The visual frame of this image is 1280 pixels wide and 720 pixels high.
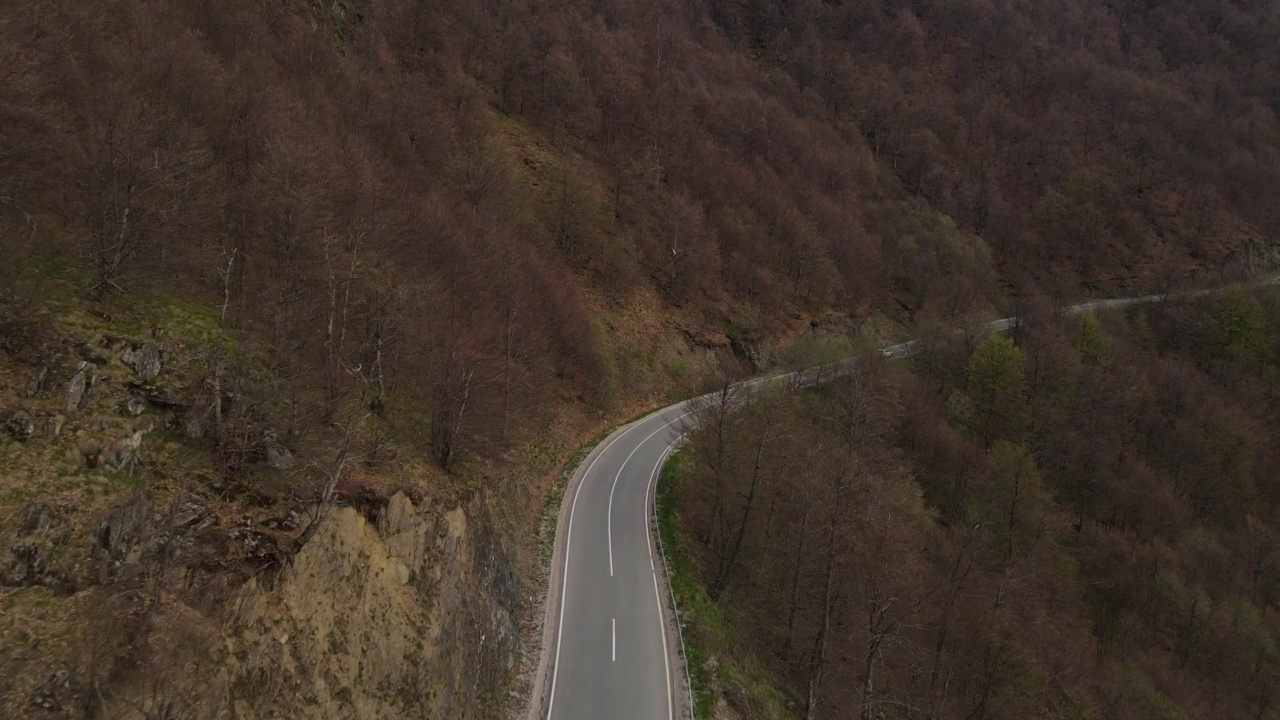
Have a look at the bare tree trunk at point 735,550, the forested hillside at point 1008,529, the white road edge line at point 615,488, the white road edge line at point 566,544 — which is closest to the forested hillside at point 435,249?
the white road edge line at point 566,544

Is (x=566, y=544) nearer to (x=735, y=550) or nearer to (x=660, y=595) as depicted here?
(x=660, y=595)

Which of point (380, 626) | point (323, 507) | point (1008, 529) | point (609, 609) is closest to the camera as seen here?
point (323, 507)

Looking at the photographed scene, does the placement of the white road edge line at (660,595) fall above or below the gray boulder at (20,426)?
below

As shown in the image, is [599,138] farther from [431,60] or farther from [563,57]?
[431,60]

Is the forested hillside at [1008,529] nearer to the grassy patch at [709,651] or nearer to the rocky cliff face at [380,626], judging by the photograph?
the grassy patch at [709,651]

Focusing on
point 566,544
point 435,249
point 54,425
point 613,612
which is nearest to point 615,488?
point 566,544

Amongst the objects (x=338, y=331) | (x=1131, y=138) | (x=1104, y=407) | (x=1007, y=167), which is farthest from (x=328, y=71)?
(x=1131, y=138)

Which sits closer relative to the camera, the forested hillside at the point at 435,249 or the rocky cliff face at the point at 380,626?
the rocky cliff face at the point at 380,626
